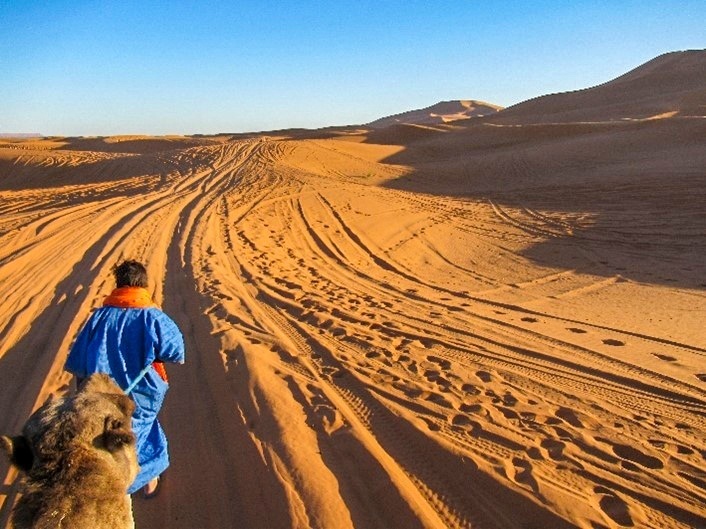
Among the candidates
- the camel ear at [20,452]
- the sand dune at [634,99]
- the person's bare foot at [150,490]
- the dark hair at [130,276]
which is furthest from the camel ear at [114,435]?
the sand dune at [634,99]

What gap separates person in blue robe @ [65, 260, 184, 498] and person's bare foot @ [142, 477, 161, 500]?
17.3 inches

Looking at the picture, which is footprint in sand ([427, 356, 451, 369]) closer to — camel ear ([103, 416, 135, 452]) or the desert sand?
the desert sand

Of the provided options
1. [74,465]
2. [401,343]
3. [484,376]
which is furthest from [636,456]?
[74,465]

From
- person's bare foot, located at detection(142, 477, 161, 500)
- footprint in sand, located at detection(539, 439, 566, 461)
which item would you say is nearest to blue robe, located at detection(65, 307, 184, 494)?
person's bare foot, located at detection(142, 477, 161, 500)

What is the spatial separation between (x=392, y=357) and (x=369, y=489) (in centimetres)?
223

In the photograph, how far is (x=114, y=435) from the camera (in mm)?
1766

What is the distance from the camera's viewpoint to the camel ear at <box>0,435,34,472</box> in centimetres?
162

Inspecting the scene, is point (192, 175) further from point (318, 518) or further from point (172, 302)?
point (318, 518)

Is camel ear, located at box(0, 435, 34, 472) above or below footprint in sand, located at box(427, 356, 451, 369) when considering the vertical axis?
above

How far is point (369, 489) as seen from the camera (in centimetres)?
339

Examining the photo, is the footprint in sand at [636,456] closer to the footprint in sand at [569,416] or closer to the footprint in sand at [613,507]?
the footprint in sand at [569,416]

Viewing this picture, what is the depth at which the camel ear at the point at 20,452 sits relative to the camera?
1.62 m

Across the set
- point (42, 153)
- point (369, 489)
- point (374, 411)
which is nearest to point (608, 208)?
point (374, 411)

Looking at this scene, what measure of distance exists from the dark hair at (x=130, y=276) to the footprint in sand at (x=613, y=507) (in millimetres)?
2901
